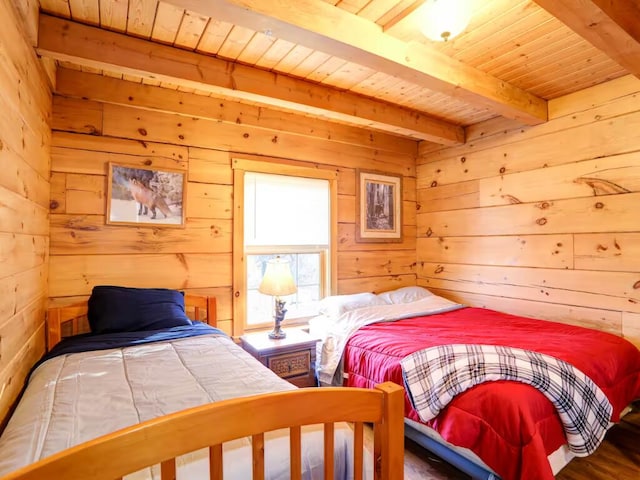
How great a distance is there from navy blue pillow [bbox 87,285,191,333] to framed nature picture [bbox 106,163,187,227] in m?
0.50

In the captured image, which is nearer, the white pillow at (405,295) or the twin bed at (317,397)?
the twin bed at (317,397)

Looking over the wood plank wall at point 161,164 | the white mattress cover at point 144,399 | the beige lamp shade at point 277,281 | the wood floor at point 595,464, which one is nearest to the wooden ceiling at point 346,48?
the wood plank wall at point 161,164

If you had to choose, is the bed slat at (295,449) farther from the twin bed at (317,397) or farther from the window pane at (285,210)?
the window pane at (285,210)

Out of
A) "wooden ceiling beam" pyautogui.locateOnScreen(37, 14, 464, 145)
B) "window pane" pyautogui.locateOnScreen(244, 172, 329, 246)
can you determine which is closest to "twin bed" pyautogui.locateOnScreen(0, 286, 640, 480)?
"window pane" pyautogui.locateOnScreen(244, 172, 329, 246)

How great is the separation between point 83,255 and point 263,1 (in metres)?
1.90

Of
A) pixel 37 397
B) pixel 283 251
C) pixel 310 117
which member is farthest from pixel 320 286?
pixel 37 397

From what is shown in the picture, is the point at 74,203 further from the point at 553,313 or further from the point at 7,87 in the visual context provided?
the point at 553,313

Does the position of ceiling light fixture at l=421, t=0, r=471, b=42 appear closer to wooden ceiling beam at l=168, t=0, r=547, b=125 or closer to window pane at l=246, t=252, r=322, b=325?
wooden ceiling beam at l=168, t=0, r=547, b=125

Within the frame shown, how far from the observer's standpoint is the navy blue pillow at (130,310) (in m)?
2.14

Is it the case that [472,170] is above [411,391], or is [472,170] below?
above

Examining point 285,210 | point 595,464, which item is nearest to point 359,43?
point 285,210

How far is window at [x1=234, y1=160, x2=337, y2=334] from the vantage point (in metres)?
2.89

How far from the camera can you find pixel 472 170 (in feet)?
11.4

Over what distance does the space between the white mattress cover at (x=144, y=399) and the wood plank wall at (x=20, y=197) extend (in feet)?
0.67
